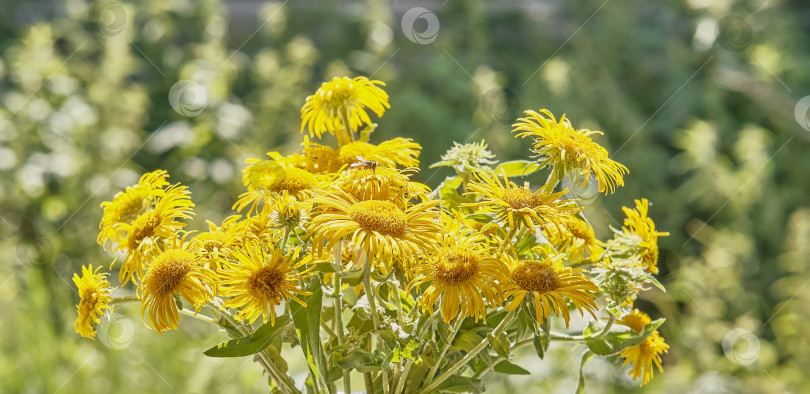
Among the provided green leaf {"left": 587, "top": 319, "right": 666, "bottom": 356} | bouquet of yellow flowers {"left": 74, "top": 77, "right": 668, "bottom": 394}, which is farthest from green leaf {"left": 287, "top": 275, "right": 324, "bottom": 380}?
green leaf {"left": 587, "top": 319, "right": 666, "bottom": 356}

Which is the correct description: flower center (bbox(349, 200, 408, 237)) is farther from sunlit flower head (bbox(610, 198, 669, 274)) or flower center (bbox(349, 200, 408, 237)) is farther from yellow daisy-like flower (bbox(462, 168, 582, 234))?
sunlit flower head (bbox(610, 198, 669, 274))

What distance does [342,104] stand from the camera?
0.56 meters

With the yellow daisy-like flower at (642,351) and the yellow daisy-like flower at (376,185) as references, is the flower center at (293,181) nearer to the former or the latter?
the yellow daisy-like flower at (376,185)

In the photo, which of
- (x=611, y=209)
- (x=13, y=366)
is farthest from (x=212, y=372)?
(x=611, y=209)

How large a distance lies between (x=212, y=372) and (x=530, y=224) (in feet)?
3.74

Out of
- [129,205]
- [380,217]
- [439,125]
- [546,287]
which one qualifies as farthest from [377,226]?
[439,125]

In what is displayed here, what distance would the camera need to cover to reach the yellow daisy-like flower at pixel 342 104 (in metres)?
0.56

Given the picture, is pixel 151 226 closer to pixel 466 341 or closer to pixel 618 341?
pixel 466 341

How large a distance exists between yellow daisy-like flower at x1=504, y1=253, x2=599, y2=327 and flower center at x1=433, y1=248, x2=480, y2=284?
0.02 m

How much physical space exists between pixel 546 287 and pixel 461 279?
52mm

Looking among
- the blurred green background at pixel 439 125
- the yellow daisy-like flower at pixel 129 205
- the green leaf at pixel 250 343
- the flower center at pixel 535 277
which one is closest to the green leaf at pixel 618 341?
the flower center at pixel 535 277

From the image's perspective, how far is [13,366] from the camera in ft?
4.43

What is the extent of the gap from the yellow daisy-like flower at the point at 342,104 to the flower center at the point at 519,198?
147 millimetres

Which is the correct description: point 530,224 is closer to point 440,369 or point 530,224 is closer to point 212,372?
point 440,369
